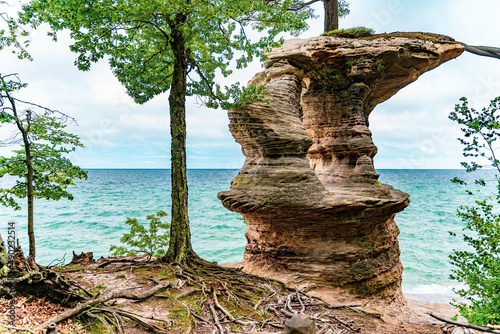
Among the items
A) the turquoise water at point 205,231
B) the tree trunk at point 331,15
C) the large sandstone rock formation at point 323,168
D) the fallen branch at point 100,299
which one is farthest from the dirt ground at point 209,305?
the turquoise water at point 205,231

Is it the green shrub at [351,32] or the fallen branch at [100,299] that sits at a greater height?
the green shrub at [351,32]

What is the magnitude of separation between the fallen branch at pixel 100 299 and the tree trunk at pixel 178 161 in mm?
1819

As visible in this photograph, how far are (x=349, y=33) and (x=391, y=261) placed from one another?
1014 cm

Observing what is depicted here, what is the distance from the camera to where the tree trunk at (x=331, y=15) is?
14.2 m

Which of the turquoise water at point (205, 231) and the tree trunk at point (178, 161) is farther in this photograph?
the turquoise water at point (205, 231)

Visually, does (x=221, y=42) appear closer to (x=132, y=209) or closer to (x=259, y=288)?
(x=259, y=288)

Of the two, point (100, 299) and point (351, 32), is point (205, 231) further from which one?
point (100, 299)

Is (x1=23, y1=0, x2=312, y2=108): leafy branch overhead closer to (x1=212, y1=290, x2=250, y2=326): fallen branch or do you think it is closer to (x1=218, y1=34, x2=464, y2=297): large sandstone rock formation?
(x1=218, y1=34, x2=464, y2=297): large sandstone rock formation

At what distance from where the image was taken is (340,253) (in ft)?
36.1

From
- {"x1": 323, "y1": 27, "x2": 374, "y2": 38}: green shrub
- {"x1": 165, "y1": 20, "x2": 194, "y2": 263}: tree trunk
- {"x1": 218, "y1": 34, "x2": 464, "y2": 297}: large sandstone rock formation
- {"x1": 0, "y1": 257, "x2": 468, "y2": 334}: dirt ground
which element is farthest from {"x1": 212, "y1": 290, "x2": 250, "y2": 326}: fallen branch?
{"x1": 323, "y1": 27, "x2": 374, "y2": 38}: green shrub

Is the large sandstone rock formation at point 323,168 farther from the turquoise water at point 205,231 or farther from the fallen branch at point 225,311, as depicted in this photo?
the turquoise water at point 205,231

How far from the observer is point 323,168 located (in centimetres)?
1404

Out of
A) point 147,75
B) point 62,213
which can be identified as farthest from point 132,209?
point 147,75

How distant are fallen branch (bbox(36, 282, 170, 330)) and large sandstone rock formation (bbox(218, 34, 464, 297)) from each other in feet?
15.0
